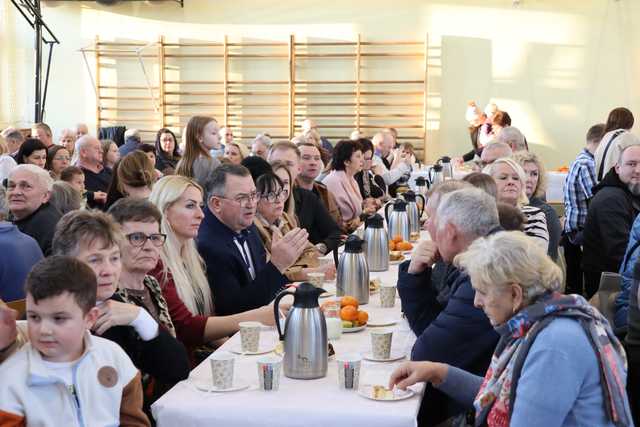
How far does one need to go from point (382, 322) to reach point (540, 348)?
124cm

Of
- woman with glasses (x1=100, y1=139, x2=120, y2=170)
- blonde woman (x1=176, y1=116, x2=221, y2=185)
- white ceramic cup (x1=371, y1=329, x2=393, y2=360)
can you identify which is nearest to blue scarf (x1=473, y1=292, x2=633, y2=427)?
white ceramic cup (x1=371, y1=329, x2=393, y2=360)

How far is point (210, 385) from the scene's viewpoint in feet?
7.66

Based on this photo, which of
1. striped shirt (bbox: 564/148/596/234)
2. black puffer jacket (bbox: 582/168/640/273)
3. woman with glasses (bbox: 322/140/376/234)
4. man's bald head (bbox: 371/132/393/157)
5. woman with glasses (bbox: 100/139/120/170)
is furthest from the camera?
man's bald head (bbox: 371/132/393/157)

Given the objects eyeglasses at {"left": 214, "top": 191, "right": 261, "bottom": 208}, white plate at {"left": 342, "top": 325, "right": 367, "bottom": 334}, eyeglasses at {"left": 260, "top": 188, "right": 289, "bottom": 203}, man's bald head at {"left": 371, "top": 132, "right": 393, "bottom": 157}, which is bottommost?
white plate at {"left": 342, "top": 325, "right": 367, "bottom": 334}

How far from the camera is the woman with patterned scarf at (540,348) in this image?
183cm

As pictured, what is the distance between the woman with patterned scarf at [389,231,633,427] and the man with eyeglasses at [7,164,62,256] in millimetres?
3082

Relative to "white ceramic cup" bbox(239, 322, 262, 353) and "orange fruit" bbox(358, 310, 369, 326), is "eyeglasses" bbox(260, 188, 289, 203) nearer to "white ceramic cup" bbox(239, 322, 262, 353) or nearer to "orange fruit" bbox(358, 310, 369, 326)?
"orange fruit" bbox(358, 310, 369, 326)

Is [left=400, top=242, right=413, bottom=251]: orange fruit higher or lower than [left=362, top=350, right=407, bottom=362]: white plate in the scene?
higher

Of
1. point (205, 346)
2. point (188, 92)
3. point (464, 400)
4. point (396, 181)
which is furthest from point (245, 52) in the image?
point (464, 400)

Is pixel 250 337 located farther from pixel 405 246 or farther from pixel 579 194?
pixel 579 194

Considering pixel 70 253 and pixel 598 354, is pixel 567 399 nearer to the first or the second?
pixel 598 354

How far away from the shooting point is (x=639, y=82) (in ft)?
40.3

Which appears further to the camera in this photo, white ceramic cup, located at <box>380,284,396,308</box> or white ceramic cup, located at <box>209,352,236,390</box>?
white ceramic cup, located at <box>380,284,396,308</box>

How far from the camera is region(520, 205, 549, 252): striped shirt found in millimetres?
4156
